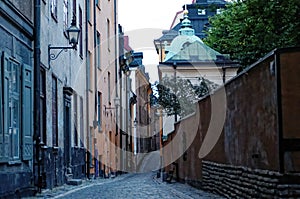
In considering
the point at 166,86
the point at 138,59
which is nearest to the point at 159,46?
→ the point at 138,59

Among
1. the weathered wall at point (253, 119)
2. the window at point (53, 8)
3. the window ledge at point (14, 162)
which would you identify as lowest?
the window ledge at point (14, 162)

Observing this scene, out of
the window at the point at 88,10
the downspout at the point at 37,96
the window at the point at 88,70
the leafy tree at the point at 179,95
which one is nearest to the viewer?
the downspout at the point at 37,96

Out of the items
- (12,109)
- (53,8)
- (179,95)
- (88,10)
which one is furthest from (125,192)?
(179,95)

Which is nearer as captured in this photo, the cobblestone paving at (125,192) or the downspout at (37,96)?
the cobblestone paving at (125,192)

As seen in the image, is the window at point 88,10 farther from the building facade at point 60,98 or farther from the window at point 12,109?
the window at point 12,109

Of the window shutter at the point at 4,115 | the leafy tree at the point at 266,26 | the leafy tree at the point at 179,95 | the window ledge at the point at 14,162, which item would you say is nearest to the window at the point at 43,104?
the window ledge at the point at 14,162

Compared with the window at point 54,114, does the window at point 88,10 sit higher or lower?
higher

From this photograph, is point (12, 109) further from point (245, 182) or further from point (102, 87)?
point (102, 87)

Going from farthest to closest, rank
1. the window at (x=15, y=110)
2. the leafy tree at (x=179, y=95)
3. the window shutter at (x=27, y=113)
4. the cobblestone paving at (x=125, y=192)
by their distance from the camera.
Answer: the leafy tree at (x=179, y=95), the cobblestone paving at (x=125, y=192), the window shutter at (x=27, y=113), the window at (x=15, y=110)

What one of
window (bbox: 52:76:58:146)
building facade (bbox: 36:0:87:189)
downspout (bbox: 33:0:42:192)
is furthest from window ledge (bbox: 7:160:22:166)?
window (bbox: 52:76:58:146)

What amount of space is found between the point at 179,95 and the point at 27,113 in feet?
58.4

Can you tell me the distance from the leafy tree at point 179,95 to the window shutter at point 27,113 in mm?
16159

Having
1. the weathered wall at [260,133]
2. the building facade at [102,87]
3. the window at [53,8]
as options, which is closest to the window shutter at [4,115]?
the weathered wall at [260,133]

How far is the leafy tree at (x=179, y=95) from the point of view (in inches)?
1191
